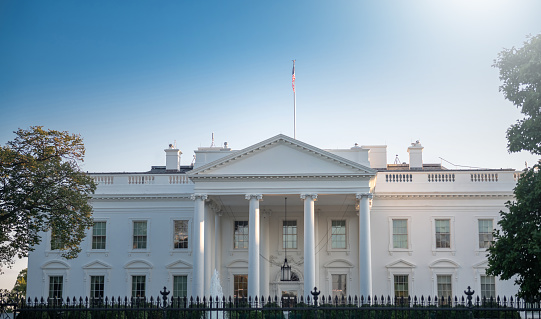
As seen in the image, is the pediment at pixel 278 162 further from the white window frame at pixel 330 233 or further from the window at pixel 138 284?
the window at pixel 138 284

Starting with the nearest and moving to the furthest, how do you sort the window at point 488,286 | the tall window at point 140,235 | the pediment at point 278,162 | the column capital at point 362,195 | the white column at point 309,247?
the white column at point 309,247 < the column capital at point 362,195 < the pediment at point 278,162 < the window at point 488,286 < the tall window at point 140,235

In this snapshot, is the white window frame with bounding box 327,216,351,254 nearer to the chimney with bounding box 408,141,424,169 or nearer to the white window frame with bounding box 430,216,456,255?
the white window frame with bounding box 430,216,456,255

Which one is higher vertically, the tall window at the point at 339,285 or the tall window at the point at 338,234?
the tall window at the point at 338,234

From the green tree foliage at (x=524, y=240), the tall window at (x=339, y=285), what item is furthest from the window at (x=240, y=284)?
the green tree foliage at (x=524, y=240)

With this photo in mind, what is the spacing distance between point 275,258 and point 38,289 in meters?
13.9

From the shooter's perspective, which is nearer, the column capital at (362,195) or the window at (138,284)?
the column capital at (362,195)

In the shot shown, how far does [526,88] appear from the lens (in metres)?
21.4

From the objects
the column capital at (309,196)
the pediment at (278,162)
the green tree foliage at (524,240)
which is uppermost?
the pediment at (278,162)

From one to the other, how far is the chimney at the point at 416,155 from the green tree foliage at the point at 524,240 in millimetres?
20844

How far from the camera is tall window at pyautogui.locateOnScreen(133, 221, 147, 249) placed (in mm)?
39062

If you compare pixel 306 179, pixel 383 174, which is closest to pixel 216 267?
pixel 306 179

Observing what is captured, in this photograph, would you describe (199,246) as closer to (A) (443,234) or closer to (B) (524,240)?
(A) (443,234)

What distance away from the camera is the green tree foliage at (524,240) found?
68.4 ft

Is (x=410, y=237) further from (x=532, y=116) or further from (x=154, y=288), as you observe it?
(x=532, y=116)
